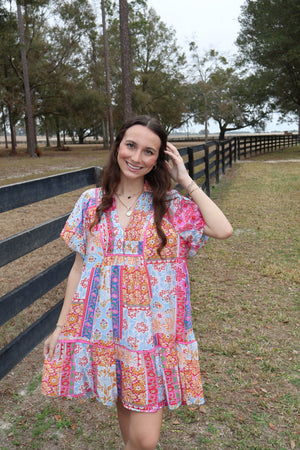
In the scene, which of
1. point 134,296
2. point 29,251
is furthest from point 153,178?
point 29,251

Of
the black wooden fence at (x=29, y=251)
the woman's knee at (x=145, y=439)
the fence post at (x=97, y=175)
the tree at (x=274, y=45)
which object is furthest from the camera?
the tree at (x=274, y=45)

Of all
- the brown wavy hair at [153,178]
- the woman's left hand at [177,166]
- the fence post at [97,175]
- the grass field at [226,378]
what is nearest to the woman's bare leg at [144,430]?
the brown wavy hair at [153,178]

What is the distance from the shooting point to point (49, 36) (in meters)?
32.0

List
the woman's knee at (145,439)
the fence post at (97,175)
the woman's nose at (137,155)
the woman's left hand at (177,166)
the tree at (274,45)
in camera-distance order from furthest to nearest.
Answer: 1. the tree at (274,45)
2. the fence post at (97,175)
3. the woman's left hand at (177,166)
4. the woman's nose at (137,155)
5. the woman's knee at (145,439)

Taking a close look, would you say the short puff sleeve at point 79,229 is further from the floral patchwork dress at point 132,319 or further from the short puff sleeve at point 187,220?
the short puff sleeve at point 187,220

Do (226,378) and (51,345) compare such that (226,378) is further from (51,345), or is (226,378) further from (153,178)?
(153,178)

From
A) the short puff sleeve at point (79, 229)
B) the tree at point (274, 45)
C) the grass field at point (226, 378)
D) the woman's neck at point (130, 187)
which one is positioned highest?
the tree at point (274, 45)

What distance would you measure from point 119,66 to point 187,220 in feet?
118

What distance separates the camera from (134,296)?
1.69 metres

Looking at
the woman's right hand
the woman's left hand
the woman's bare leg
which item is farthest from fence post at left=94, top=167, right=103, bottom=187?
the woman's bare leg

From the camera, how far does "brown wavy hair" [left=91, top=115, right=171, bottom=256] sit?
176 cm

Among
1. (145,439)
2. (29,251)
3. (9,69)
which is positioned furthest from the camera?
(9,69)

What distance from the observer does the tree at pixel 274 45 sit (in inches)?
912

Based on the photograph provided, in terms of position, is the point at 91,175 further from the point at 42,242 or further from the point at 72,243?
the point at 72,243
